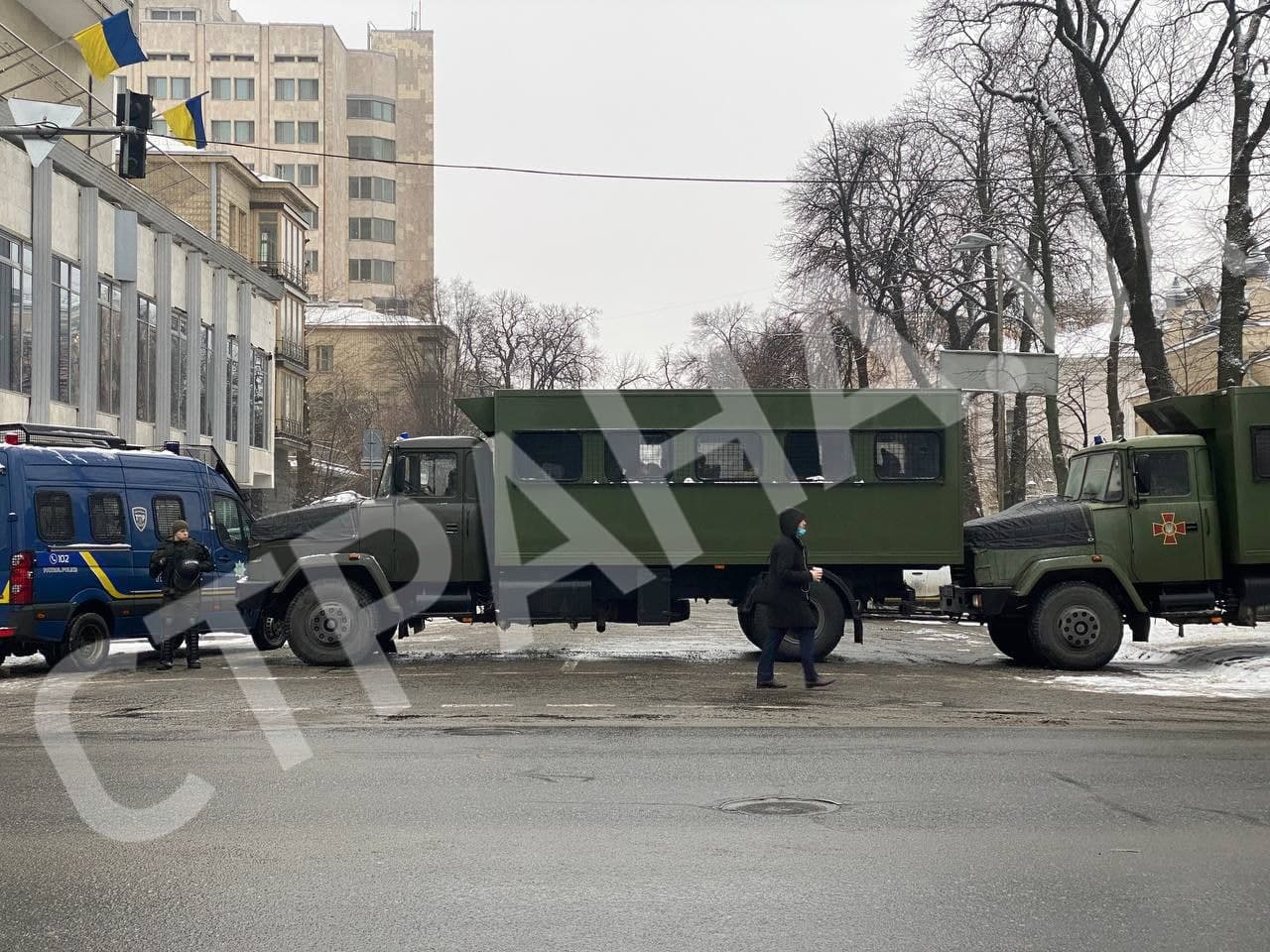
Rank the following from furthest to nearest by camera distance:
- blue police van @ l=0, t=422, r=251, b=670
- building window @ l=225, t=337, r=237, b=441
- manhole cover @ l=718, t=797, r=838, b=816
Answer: building window @ l=225, t=337, r=237, b=441 < blue police van @ l=0, t=422, r=251, b=670 < manhole cover @ l=718, t=797, r=838, b=816

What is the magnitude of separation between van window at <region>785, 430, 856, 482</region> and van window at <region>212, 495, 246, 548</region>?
8328 millimetres

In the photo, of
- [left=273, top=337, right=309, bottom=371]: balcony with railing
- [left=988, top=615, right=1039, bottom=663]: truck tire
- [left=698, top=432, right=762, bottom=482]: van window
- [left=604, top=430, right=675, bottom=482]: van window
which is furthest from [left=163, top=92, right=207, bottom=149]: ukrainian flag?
[left=273, top=337, right=309, bottom=371]: balcony with railing

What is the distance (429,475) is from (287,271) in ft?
166

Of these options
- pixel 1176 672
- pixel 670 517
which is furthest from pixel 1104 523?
pixel 670 517

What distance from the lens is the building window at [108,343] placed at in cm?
3575

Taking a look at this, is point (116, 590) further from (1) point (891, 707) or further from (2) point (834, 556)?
(1) point (891, 707)

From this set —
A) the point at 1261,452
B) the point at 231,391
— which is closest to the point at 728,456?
the point at 1261,452

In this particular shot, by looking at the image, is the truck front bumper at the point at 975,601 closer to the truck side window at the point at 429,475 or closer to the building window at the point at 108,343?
the truck side window at the point at 429,475

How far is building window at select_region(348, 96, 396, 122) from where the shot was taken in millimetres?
113375

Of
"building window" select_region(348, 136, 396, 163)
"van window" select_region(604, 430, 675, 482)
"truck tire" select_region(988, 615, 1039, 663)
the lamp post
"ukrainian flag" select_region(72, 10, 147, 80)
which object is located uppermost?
"building window" select_region(348, 136, 396, 163)

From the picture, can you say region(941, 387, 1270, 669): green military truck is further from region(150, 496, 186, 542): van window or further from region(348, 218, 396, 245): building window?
region(348, 218, 396, 245): building window

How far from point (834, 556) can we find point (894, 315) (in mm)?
22972

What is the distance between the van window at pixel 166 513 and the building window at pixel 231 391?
28968 mm

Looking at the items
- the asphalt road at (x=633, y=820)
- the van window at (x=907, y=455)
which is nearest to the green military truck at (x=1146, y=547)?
the van window at (x=907, y=455)
